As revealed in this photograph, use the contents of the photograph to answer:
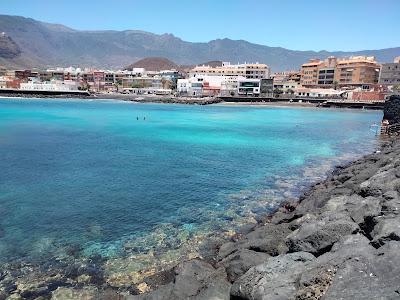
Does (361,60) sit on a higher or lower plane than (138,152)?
higher

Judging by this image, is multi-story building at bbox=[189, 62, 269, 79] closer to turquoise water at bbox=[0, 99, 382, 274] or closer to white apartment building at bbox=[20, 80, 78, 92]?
white apartment building at bbox=[20, 80, 78, 92]

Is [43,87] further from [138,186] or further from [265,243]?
[265,243]

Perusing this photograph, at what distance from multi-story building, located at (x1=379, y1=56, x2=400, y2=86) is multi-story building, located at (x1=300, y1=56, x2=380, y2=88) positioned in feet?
10.1

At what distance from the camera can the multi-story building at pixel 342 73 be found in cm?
12900

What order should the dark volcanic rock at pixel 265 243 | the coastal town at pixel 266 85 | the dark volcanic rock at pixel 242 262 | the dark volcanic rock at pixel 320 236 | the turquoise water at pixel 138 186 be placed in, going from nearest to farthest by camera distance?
the dark volcanic rock at pixel 320 236 < the dark volcanic rock at pixel 242 262 < the dark volcanic rock at pixel 265 243 < the turquoise water at pixel 138 186 < the coastal town at pixel 266 85

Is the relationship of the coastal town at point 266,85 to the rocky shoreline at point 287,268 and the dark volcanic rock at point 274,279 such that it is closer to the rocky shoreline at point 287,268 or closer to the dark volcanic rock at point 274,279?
the rocky shoreline at point 287,268

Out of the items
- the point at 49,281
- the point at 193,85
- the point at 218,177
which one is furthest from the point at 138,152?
the point at 193,85

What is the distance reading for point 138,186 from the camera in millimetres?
22172

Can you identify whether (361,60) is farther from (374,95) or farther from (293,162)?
(293,162)

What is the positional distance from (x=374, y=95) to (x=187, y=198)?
10360 centimetres

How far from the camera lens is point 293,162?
30.9 m

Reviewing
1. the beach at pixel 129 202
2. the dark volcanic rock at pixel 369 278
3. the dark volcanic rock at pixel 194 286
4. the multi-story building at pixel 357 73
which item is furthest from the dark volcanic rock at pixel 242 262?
the multi-story building at pixel 357 73

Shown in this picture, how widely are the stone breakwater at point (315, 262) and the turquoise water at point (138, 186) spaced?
120 inches

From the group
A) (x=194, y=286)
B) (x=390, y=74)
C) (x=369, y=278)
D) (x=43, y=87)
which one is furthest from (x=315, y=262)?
(x=43, y=87)
